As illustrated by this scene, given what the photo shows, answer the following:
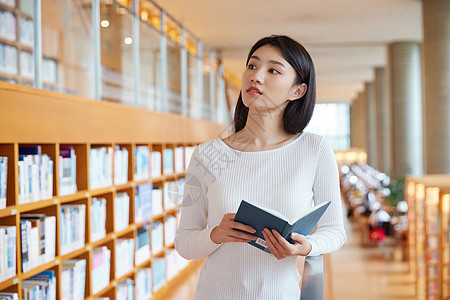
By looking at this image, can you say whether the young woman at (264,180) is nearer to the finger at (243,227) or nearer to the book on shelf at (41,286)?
the finger at (243,227)

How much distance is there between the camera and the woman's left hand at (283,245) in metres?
1.38

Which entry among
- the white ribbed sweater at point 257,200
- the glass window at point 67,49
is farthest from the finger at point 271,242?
the glass window at point 67,49

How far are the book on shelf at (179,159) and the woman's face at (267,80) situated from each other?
5151 mm

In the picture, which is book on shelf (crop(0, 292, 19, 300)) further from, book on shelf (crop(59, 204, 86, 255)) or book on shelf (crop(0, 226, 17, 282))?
book on shelf (crop(59, 204, 86, 255))

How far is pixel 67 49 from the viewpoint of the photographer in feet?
19.4

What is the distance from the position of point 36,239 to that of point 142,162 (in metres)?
2.18

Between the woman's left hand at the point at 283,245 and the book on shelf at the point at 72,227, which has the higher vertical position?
the woman's left hand at the point at 283,245

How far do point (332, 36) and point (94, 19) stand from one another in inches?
380

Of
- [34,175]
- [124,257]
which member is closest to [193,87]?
[124,257]

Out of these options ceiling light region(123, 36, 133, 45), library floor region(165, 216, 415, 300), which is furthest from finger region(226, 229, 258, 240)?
library floor region(165, 216, 415, 300)

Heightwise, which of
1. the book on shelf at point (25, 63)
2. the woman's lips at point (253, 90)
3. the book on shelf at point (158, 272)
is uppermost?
the book on shelf at point (25, 63)

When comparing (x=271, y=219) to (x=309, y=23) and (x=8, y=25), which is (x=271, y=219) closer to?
(x=8, y=25)

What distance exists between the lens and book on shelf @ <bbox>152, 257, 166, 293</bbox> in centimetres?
580

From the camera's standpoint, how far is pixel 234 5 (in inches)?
399
